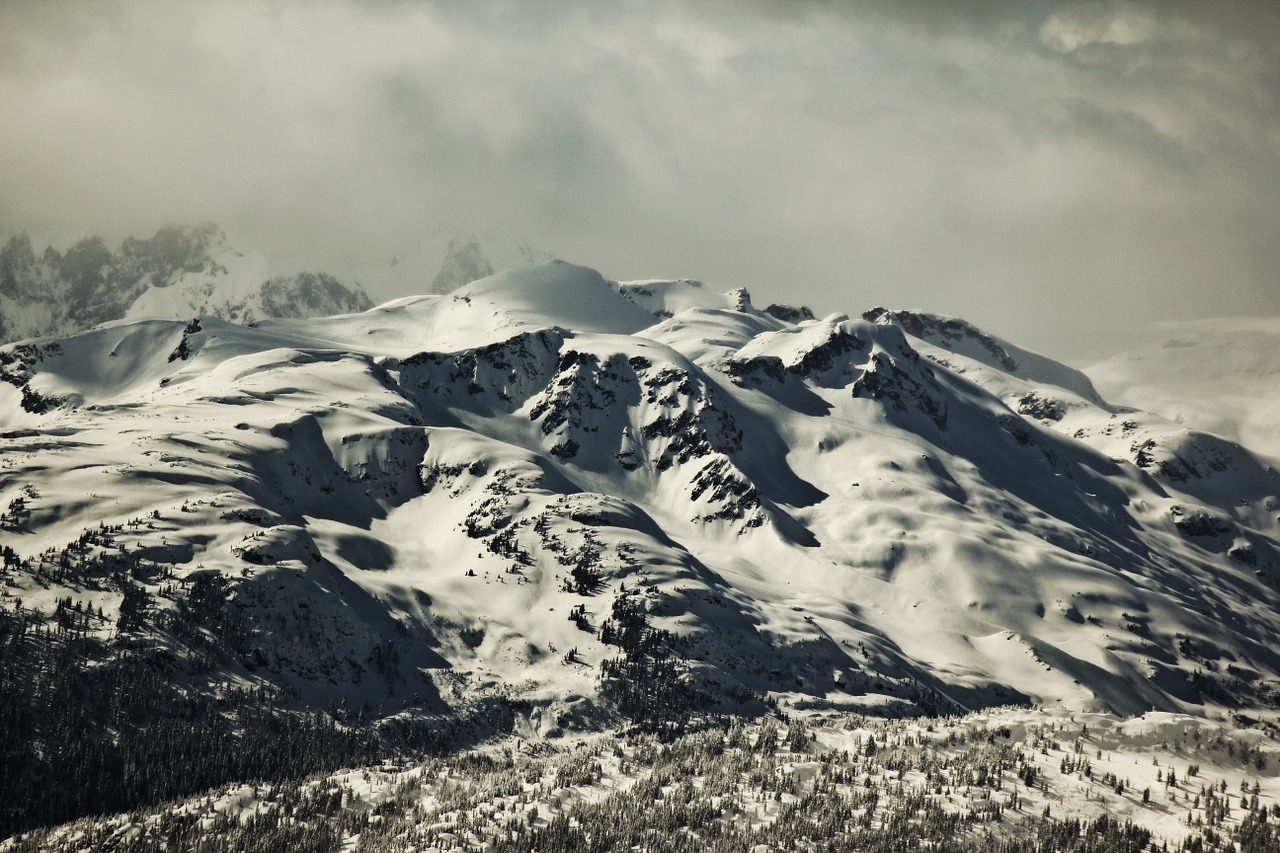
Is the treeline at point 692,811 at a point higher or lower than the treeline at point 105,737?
higher

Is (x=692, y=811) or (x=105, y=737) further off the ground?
(x=692, y=811)

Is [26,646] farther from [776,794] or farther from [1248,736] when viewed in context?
[1248,736]

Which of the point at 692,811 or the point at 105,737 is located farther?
the point at 105,737

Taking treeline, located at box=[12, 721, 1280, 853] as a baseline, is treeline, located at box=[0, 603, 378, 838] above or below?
below

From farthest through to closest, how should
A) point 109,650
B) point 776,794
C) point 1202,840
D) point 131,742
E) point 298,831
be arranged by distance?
point 109,650 → point 131,742 → point 298,831 → point 776,794 → point 1202,840

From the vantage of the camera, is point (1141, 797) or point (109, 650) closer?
point (1141, 797)

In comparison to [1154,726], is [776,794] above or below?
below

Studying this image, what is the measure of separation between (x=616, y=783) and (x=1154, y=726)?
61889 mm

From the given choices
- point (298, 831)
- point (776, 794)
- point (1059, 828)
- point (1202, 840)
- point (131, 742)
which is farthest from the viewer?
point (131, 742)

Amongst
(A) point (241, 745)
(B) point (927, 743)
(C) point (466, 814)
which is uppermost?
(B) point (927, 743)

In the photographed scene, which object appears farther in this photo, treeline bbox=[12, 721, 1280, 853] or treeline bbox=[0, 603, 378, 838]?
treeline bbox=[0, 603, 378, 838]

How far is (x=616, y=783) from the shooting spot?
138m

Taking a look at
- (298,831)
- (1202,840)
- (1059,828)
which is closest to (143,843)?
(298,831)

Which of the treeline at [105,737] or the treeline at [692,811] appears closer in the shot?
the treeline at [692,811]
